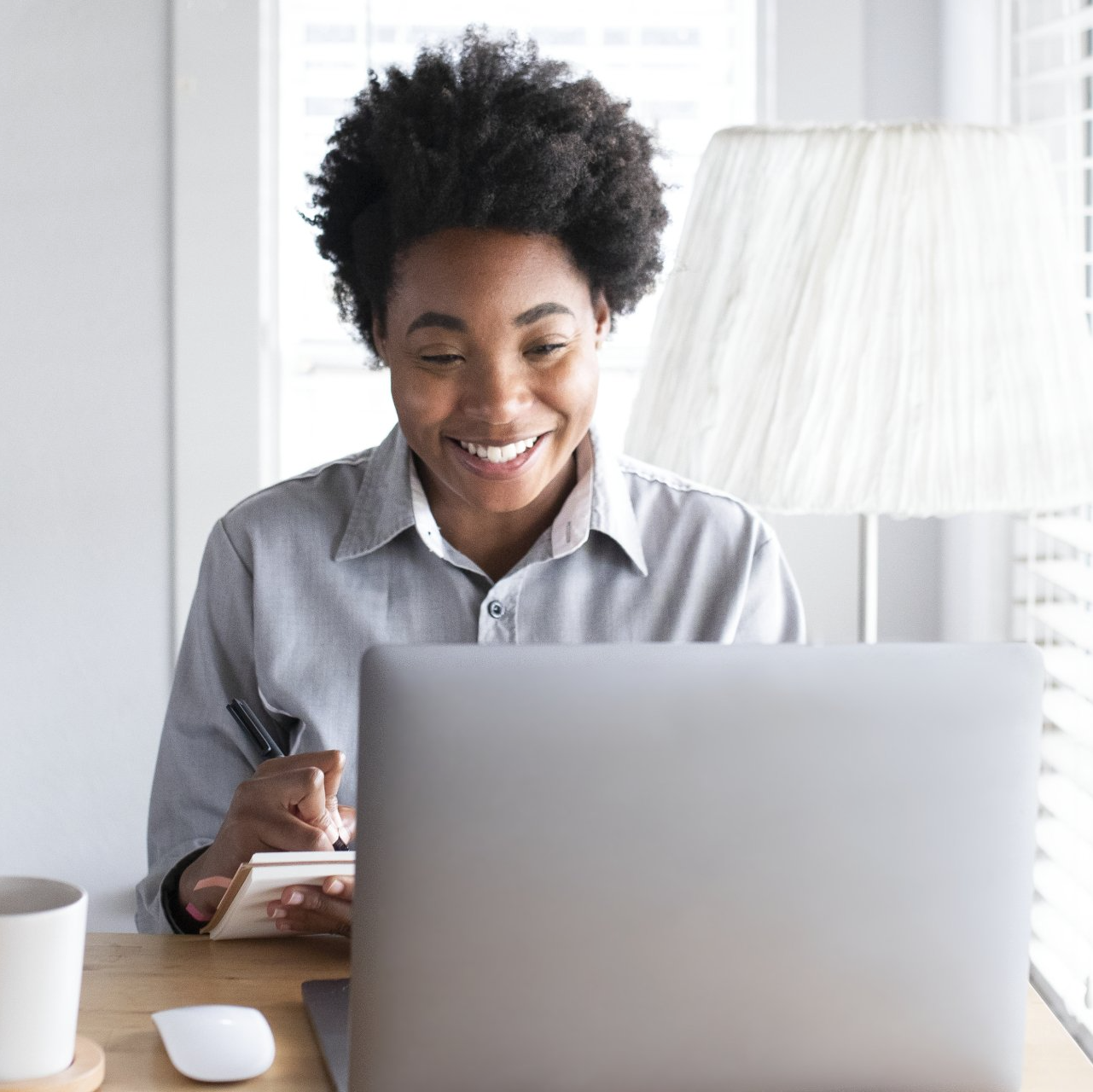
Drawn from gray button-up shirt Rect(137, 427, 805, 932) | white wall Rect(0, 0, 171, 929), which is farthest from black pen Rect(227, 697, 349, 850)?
white wall Rect(0, 0, 171, 929)

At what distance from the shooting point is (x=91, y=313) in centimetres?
228

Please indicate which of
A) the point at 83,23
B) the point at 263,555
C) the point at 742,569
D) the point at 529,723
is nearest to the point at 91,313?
the point at 83,23

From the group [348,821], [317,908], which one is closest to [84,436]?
[348,821]

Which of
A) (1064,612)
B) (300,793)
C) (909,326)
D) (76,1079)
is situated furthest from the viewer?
(1064,612)

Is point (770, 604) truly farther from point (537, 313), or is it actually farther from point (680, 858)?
point (680, 858)

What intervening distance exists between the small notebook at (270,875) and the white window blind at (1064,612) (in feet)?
3.57

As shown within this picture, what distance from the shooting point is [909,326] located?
4.14 ft

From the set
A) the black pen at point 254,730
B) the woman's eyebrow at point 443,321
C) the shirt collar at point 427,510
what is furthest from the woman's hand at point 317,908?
the woman's eyebrow at point 443,321

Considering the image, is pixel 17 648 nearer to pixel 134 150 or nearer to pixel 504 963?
pixel 134 150

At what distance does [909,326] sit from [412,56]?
4.33 ft

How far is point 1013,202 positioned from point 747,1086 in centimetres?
85

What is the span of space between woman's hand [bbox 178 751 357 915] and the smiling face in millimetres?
410

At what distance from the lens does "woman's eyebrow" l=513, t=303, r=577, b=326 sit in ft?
4.52

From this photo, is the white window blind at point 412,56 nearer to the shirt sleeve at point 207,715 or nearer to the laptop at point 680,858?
the shirt sleeve at point 207,715
